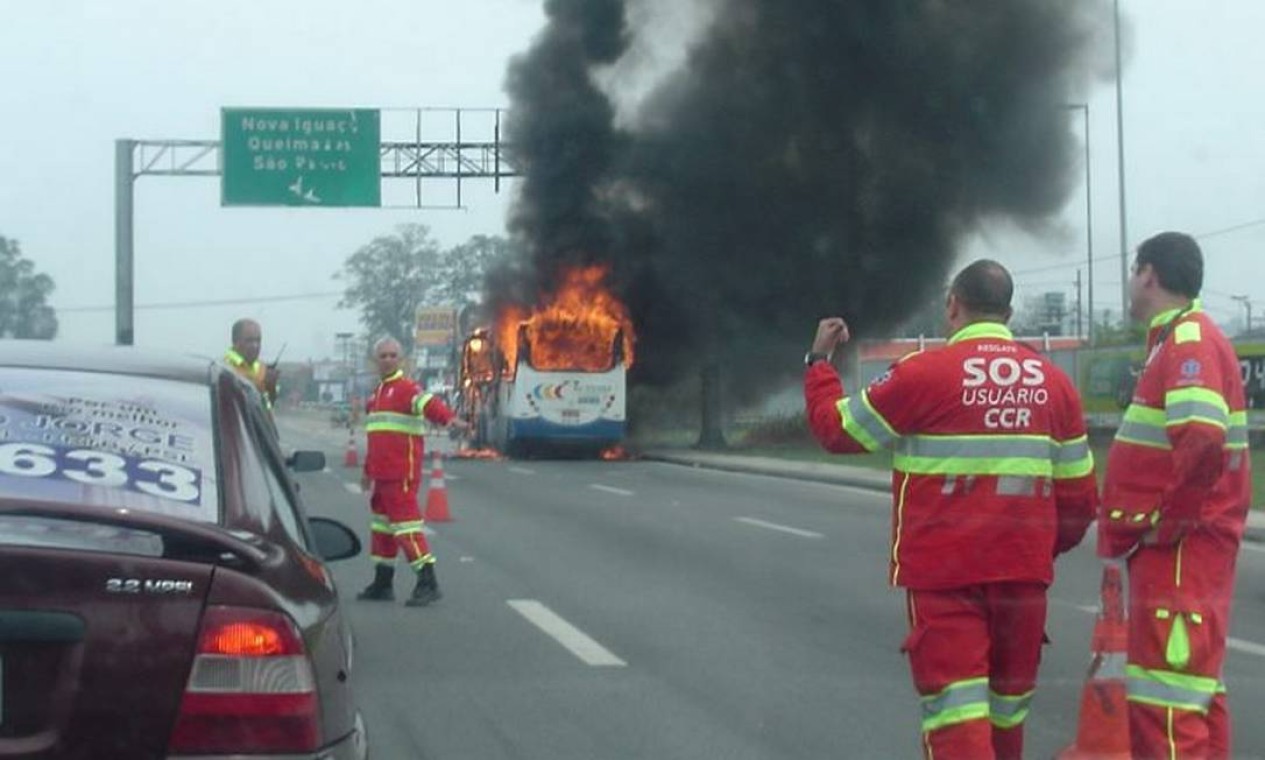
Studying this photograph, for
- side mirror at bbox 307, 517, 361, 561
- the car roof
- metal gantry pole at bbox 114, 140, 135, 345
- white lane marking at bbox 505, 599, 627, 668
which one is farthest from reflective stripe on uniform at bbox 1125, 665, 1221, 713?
metal gantry pole at bbox 114, 140, 135, 345

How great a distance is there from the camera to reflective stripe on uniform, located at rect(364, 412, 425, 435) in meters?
12.2

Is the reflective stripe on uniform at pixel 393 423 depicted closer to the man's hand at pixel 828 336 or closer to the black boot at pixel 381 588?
the black boot at pixel 381 588

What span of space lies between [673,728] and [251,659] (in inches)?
183

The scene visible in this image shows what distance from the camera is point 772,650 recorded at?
1069cm

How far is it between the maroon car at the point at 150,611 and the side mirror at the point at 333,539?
1408mm

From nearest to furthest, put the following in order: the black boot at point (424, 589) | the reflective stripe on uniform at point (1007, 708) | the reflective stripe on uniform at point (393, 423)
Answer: the reflective stripe on uniform at point (1007, 708), the reflective stripe on uniform at point (393, 423), the black boot at point (424, 589)

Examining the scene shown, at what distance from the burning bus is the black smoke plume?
1046mm

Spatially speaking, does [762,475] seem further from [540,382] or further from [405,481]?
[405,481]

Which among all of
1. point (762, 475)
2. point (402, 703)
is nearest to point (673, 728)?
point (402, 703)

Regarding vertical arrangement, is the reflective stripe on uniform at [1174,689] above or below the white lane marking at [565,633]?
Answer: above

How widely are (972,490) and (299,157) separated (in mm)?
34115

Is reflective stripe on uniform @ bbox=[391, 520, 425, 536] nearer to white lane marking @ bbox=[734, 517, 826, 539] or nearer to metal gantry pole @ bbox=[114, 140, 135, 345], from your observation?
white lane marking @ bbox=[734, 517, 826, 539]

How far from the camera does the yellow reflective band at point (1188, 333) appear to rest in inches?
235

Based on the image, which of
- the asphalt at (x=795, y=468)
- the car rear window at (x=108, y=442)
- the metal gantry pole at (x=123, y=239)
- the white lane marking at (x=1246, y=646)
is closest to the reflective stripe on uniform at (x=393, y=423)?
the white lane marking at (x=1246, y=646)
